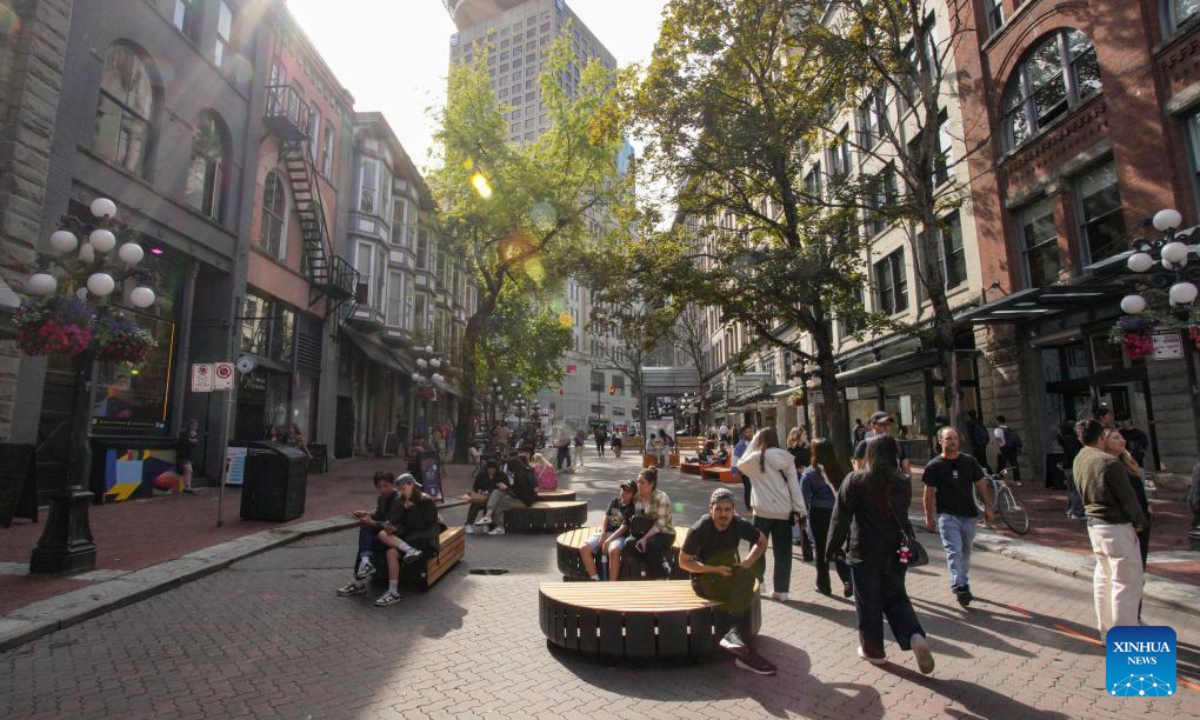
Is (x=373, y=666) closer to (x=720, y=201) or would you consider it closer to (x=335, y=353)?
(x=720, y=201)

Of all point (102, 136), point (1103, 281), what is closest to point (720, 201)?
point (1103, 281)

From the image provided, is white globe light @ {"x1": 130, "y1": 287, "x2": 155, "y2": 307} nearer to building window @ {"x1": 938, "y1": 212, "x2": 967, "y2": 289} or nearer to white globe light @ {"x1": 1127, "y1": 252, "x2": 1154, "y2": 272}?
white globe light @ {"x1": 1127, "y1": 252, "x2": 1154, "y2": 272}

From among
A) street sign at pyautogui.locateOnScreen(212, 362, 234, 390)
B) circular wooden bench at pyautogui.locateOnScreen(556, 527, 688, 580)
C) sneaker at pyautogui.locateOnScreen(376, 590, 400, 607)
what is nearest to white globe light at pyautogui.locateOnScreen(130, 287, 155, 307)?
street sign at pyautogui.locateOnScreen(212, 362, 234, 390)

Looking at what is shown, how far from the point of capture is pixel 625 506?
22.3 feet

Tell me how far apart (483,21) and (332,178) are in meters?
109

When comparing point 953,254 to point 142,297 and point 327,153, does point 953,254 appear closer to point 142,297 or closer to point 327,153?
point 142,297

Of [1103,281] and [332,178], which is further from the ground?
[332,178]

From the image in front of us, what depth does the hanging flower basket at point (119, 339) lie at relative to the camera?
25.0ft

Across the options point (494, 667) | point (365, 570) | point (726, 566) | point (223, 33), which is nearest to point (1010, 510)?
point (726, 566)

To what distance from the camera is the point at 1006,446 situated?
1548 cm

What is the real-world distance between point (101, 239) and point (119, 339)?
4.08 ft

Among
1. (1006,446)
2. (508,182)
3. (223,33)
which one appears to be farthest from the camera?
(508,182)

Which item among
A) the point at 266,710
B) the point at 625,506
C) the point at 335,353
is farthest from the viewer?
the point at 335,353

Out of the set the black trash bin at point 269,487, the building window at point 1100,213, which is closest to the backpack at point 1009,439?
the building window at point 1100,213
